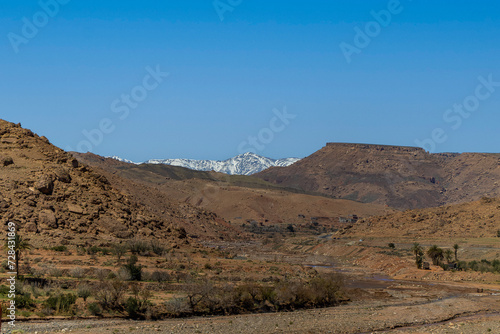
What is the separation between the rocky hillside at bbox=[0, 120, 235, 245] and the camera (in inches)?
1928

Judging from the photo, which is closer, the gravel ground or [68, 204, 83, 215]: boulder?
the gravel ground

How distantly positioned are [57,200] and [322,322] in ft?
100

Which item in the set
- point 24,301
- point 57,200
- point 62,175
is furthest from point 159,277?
point 62,175

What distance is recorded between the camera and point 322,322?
1247 inches

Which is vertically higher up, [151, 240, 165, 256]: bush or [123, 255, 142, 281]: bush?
[151, 240, 165, 256]: bush

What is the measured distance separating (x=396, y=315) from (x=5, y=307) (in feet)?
71.7

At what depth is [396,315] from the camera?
3481 centimetres

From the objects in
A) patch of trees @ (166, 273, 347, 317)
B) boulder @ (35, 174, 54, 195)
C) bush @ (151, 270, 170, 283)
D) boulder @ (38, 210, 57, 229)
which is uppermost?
boulder @ (35, 174, 54, 195)

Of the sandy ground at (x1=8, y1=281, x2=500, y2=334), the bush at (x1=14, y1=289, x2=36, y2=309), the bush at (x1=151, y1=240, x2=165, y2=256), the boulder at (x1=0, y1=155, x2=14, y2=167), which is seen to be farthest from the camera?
the boulder at (x1=0, y1=155, x2=14, y2=167)

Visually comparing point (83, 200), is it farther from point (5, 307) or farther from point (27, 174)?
point (5, 307)

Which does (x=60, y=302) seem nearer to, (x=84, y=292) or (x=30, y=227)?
(x=84, y=292)

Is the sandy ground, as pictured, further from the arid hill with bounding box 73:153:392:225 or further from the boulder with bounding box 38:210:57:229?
the arid hill with bounding box 73:153:392:225

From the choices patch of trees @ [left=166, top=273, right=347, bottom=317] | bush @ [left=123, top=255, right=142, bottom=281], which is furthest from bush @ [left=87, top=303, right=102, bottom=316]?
bush @ [left=123, top=255, right=142, bottom=281]

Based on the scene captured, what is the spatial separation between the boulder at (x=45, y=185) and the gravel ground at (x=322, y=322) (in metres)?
26.3
